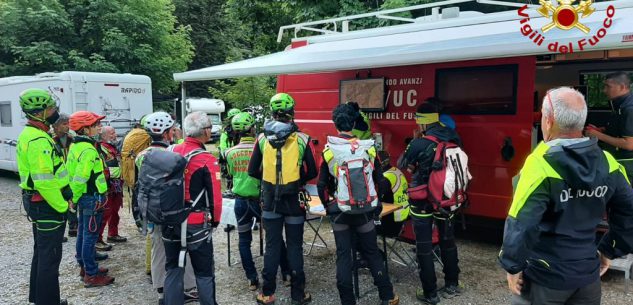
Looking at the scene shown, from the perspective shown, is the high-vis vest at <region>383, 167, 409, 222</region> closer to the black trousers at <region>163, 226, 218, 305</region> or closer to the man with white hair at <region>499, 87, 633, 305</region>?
the black trousers at <region>163, 226, 218, 305</region>

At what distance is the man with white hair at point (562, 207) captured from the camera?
2031mm

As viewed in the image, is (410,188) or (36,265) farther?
(410,188)

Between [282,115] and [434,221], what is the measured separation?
5.51ft

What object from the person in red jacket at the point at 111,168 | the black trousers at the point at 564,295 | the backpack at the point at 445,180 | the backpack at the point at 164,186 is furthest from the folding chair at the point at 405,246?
the person in red jacket at the point at 111,168

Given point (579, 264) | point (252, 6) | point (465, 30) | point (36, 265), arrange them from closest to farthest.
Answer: point (579, 264), point (36, 265), point (465, 30), point (252, 6)

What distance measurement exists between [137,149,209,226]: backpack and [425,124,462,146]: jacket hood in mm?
2109

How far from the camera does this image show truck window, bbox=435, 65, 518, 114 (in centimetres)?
502

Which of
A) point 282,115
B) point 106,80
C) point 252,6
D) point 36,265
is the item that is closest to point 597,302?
point 282,115

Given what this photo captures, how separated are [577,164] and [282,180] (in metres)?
2.29

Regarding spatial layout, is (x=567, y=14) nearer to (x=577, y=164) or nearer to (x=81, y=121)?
(x=577, y=164)

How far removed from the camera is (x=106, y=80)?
10211 mm

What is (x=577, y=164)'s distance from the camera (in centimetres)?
201

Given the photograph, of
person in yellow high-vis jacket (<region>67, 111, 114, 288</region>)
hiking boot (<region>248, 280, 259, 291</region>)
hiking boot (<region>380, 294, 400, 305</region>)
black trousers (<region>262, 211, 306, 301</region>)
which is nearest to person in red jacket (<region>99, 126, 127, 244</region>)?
person in yellow high-vis jacket (<region>67, 111, 114, 288</region>)

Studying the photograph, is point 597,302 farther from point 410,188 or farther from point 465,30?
point 465,30
